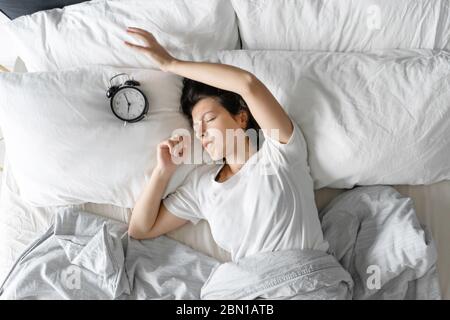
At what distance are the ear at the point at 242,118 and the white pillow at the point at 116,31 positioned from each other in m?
0.24

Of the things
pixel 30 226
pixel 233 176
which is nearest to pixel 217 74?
pixel 233 176

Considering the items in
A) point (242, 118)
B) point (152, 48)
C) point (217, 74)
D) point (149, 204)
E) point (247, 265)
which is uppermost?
point (152, 48)

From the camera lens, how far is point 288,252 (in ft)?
3.96

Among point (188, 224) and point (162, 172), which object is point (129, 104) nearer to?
point (162, 172)

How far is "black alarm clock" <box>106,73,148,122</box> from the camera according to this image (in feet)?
4.45

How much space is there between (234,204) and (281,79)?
0.41m

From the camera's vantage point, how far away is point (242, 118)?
135 centimetres

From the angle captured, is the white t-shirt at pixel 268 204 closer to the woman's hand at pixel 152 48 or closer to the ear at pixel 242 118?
the ear at pixel 242 118

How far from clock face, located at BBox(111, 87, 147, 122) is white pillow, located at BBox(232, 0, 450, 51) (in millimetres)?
412

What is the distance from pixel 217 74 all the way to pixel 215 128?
0.50ft

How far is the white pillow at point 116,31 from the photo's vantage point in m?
1.39

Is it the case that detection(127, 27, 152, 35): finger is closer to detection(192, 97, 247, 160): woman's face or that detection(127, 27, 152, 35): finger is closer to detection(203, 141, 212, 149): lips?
detection(192, 97, 247, 160): woman's face
